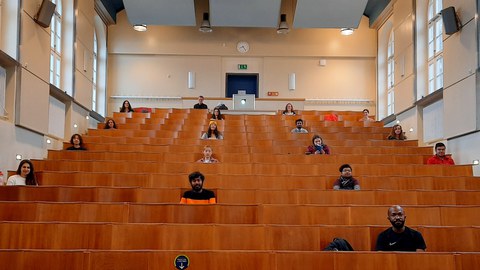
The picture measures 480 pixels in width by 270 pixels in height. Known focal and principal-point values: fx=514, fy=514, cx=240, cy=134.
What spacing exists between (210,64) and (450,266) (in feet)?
23.3

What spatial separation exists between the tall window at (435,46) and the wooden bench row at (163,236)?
12.8 ft

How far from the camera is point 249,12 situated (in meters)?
7.67

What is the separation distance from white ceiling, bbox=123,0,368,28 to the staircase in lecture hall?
2.45 metres

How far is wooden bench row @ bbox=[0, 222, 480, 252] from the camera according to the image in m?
2.51

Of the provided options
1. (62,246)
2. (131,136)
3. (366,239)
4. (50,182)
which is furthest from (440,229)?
(131,136)

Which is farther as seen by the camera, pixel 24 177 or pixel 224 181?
pixel 224 181

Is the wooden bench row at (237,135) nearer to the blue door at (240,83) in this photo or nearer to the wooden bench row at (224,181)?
the wooden bench row at (224,181)

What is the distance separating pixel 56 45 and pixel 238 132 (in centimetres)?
245

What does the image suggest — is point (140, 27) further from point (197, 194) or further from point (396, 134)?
point (197, 194)

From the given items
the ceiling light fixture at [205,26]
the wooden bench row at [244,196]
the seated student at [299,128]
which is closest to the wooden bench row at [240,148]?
the seated student at [299,128]

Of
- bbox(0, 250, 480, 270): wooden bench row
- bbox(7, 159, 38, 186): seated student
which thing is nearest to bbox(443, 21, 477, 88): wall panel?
bbox(0, 250, 480, 270): wooden bench row

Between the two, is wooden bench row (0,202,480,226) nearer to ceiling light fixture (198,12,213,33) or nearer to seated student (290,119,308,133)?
seated student (290,119,308,133)

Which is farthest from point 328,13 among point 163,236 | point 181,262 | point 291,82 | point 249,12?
point 181,262

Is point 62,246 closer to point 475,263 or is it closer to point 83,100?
point 475,263
